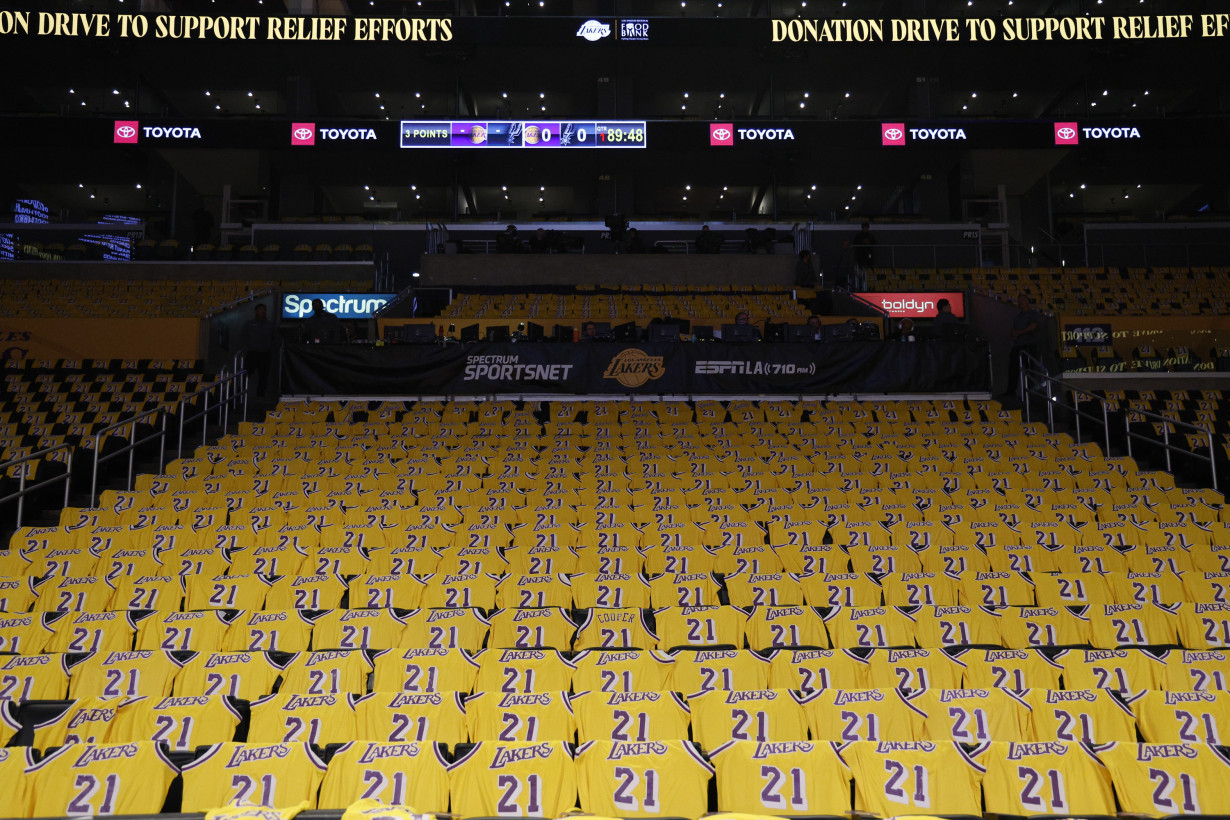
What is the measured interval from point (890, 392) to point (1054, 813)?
8.94m

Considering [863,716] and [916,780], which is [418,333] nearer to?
[863,716]

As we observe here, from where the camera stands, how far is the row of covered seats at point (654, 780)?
3633 mm

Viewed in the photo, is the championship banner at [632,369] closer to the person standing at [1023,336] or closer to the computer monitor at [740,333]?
the person standing at [1023,336]

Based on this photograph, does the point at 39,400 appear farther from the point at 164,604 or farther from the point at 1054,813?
the point at 1054,813

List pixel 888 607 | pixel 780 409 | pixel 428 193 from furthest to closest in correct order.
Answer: pixel 428 193, pixel 780 409, pixel 888 607

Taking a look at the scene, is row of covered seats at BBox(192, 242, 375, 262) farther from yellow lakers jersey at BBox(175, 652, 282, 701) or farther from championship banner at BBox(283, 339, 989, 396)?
yellow lakers jersey at BBox(175, 652, 282, 701)

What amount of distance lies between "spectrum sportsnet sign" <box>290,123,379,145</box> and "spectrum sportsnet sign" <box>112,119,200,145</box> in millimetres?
2268

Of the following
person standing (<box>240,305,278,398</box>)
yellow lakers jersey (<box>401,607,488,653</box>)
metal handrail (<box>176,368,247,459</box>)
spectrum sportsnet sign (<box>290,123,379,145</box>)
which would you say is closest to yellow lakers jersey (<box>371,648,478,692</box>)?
yellow lakers jersey (<box>401,607,488,653</box>)

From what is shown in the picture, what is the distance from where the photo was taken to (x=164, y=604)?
20.1 feet

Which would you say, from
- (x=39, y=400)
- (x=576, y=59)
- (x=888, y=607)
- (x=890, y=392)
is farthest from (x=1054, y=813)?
(x=576, y=59)

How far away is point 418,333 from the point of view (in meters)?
13.6

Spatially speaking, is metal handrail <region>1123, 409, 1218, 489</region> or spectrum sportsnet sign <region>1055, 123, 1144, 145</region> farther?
spectrum sportsnet sign <region>1055, 123, 1144, 145</region>

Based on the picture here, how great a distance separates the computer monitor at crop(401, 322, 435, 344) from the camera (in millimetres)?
13320

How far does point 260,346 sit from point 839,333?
771 cm
